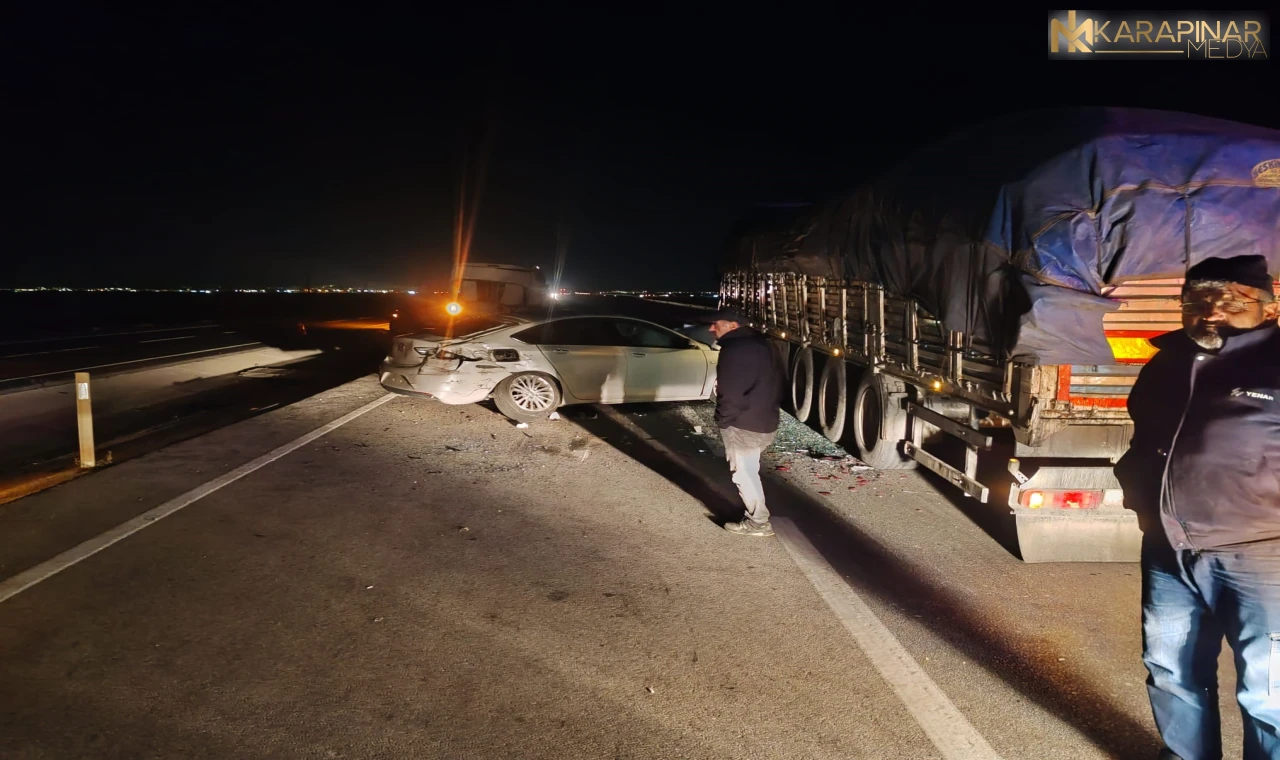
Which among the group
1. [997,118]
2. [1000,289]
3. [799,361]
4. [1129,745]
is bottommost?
[1129,745]

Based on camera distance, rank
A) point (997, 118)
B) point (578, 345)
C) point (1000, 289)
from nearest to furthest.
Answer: point (1000, 289) → point (997, 118) → point (578, 345)

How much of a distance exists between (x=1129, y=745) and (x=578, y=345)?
790 cm

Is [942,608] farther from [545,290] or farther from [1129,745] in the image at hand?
[545,290]

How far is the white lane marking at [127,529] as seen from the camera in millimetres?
4805

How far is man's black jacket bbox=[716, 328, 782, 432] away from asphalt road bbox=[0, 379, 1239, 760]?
0.91m

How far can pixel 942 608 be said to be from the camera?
4750mm

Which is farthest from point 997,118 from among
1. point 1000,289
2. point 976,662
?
point 976,662

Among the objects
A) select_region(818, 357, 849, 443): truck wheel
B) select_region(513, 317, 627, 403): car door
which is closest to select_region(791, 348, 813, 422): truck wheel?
select_region(818, 357, 849, 443): truck wheel

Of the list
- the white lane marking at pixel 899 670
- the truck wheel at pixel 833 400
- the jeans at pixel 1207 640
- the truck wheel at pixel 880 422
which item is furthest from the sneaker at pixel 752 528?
the truck wheel at pixel 833 400

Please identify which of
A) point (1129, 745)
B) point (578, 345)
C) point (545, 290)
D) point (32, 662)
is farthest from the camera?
point (545, 290)

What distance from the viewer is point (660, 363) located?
10766 millimetres

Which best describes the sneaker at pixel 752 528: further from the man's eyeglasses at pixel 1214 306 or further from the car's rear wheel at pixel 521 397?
the car's rear wheel at pixel 521 397

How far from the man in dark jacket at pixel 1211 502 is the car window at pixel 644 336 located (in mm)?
8120

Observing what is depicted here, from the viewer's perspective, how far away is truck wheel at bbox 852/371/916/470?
25.0ft
